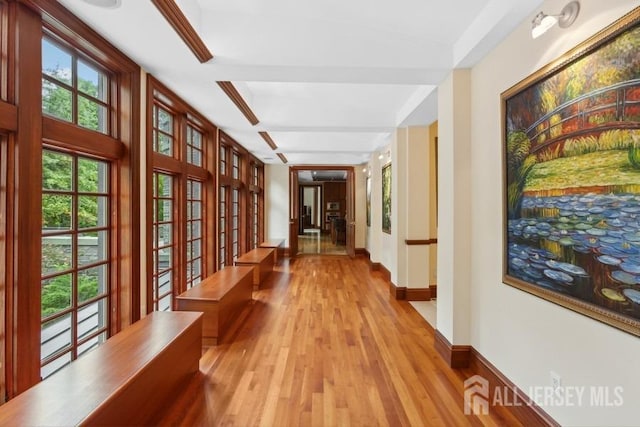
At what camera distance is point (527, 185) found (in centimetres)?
200

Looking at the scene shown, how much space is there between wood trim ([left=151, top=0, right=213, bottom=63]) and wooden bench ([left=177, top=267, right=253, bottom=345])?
2351 millimetres

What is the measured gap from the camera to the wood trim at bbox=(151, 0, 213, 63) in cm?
200

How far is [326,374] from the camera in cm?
267

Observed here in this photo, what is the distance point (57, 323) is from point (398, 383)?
2595mm

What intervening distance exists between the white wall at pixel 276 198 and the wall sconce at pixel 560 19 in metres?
7.93

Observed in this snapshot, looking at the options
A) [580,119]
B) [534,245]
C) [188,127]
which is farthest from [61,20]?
[534,245]

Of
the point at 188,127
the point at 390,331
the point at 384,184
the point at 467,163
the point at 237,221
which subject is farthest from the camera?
the point at 237,221

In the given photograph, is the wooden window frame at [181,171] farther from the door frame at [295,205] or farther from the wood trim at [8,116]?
the door frame at [295,205]

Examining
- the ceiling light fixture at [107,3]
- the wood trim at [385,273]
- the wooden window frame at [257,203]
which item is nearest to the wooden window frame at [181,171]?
the ceiling light fixture at [107,3]

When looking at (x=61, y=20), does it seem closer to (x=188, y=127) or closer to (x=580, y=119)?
(x=188, y=127)

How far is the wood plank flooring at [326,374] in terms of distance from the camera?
2135 millimetres

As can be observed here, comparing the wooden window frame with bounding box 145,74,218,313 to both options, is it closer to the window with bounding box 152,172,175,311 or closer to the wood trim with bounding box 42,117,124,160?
the window with bounding box 152,172,175,311

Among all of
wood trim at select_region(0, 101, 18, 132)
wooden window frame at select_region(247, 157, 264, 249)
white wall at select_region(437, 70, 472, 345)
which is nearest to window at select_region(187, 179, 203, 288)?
wood trim at select_region(0, 101, 18, 132)

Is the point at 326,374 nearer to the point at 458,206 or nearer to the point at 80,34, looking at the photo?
the point at 458,206
